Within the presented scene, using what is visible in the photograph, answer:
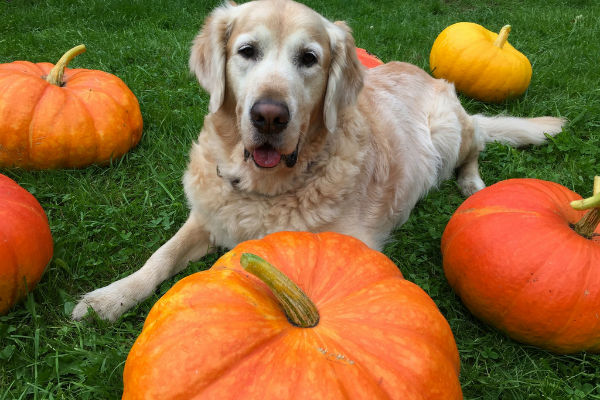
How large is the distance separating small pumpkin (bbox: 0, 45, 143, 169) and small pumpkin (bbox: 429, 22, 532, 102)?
11.0ft

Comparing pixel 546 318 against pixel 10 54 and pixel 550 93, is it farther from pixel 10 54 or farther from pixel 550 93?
pixel 10 54

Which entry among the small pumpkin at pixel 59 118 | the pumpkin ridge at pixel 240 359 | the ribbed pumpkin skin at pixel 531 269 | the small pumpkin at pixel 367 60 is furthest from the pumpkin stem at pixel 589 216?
the small pumpkin at pixel 367 60

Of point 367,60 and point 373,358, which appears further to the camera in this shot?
point 367,60

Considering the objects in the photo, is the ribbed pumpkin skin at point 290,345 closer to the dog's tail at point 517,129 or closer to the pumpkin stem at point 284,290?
the pumpkin stem at point 284,290

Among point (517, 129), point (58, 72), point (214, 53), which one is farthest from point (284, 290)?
point (517, 129)

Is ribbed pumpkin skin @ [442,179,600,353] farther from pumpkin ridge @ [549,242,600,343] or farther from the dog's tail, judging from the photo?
the dog's tail

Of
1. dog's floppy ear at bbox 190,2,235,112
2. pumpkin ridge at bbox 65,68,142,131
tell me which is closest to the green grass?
pumpkin ridge at bbox 65,68,142,131

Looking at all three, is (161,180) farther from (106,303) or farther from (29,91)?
(106,303)

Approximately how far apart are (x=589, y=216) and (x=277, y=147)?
1567 millimetres

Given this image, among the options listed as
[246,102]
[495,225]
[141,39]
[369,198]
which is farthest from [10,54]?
[495,225]

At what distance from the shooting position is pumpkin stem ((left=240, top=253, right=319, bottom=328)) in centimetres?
133

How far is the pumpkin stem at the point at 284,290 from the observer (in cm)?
133

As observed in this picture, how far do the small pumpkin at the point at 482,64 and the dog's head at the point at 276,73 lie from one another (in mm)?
2381

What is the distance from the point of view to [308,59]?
246 centimetres
